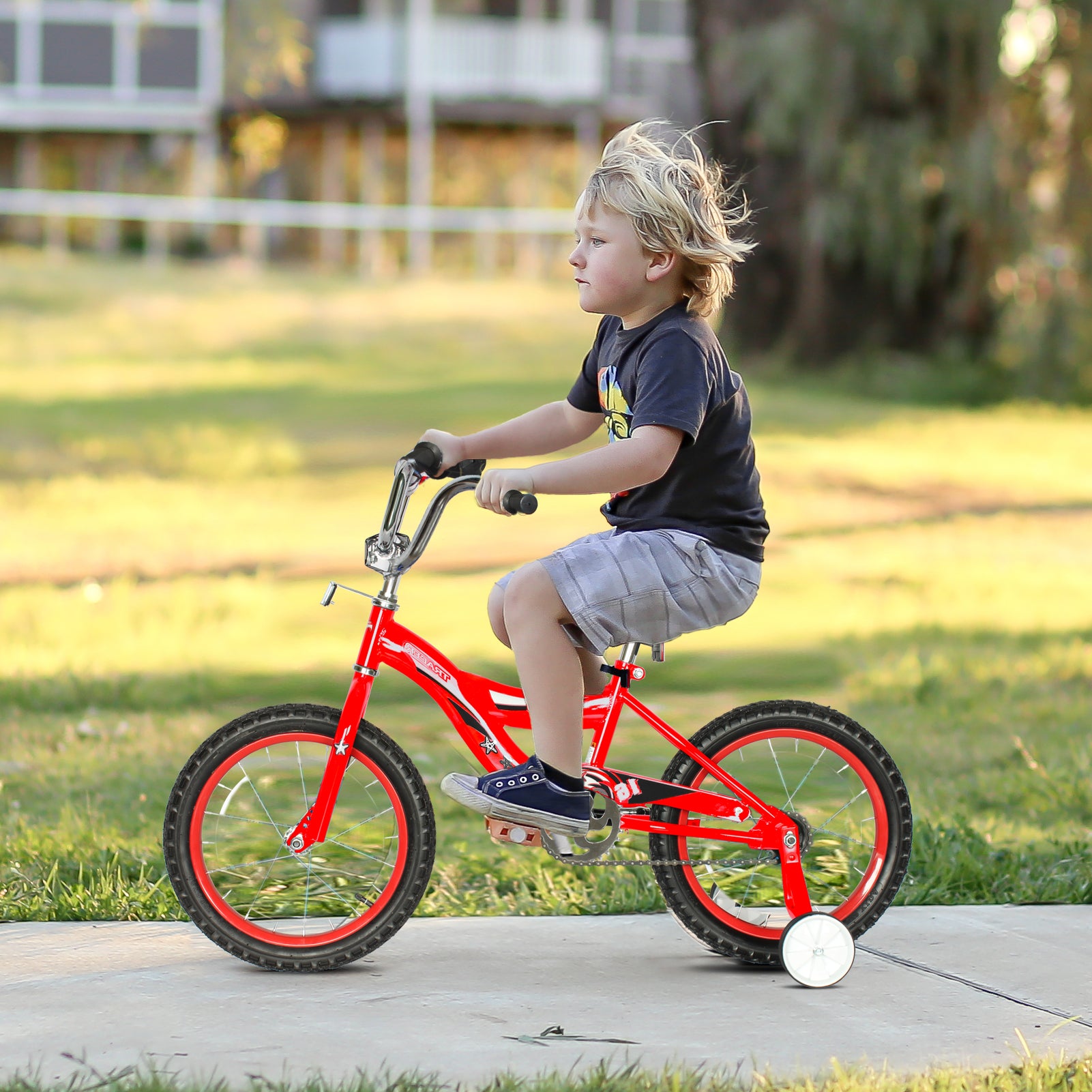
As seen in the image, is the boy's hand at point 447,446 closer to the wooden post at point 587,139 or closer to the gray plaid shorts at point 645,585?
the gray plaid shorts at point 645,585

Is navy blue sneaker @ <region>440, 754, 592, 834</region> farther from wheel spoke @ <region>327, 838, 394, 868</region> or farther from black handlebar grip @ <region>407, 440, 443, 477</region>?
black handlebar grip @ <region>407, 440, 443, 477</region>

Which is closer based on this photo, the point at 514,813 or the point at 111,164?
the point at 514,813

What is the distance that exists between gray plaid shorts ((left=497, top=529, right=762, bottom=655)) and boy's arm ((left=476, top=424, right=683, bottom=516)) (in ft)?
0.51

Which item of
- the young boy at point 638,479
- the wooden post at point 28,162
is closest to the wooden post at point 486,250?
the wooden post at point 28,162

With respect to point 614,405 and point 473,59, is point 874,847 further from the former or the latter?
point 473,59

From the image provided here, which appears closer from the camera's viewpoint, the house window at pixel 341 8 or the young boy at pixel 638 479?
the young boy at pixel 638 479

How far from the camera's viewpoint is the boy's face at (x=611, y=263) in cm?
426

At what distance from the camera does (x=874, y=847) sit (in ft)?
14.8

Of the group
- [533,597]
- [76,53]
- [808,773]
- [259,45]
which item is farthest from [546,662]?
[76,53]

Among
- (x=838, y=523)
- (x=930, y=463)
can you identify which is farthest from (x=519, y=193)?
(x=838, y=523)

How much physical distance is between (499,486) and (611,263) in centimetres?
66

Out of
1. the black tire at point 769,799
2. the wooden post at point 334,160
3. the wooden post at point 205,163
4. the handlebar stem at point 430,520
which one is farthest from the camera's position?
→ the wooden post at point 334,160

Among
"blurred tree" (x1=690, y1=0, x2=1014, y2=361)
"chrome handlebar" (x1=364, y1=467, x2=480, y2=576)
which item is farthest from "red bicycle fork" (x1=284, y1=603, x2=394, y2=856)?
"blurred tree" (x1=690, y1=0, x2=1014, y2=361)

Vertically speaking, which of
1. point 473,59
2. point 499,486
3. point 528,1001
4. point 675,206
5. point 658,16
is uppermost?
point 658,16
